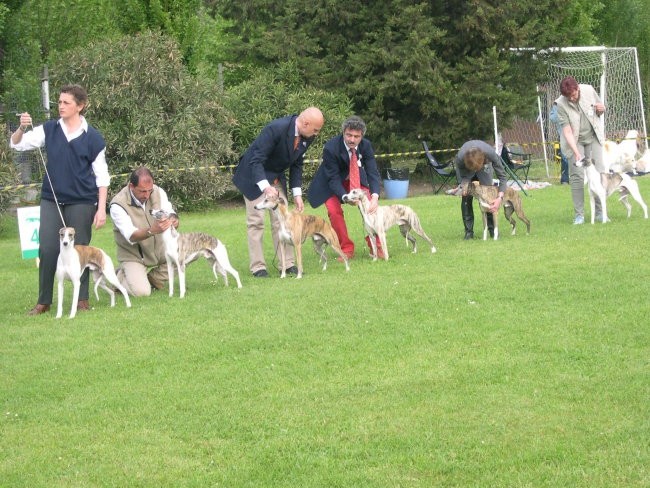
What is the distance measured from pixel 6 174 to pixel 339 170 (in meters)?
10.6

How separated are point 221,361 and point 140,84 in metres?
16.2

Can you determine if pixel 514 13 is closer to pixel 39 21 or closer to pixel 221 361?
pixel 39 21

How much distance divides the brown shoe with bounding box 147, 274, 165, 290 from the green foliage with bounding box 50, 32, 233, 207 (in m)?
10.6

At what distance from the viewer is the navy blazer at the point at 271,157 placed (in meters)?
11.5

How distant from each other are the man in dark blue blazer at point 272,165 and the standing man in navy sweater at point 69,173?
2.03m

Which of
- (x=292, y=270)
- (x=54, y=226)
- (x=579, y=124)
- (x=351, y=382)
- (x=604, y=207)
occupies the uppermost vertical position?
(x=579, y=124)

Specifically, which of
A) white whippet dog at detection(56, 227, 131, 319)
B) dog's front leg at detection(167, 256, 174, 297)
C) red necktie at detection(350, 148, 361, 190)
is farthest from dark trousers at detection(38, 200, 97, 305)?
red necktie at detection(350, 148, 361, 190)

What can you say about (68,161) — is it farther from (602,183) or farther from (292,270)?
(602,183)

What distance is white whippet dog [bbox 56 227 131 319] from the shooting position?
31.1ft

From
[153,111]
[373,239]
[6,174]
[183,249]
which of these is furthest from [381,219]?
[153,111]

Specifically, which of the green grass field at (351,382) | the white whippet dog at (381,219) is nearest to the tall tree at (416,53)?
the white whippet dog at (381,219)

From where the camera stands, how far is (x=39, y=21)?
2920 centimetres

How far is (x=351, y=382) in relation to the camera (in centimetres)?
679

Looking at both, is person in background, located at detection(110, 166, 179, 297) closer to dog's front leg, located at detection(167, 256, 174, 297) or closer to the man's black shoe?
dog's front leg, located at detection(167, 256, 174, 297)
